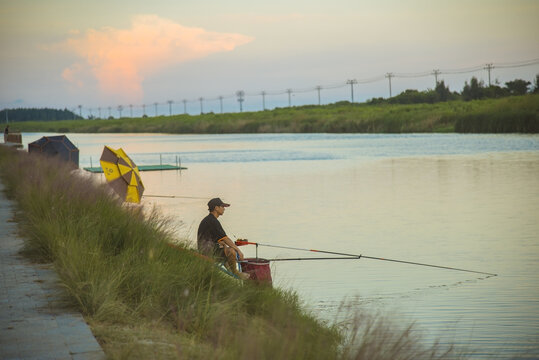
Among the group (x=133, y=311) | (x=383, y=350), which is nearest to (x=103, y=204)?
(x=133, y=311)

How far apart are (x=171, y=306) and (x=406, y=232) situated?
10.3m

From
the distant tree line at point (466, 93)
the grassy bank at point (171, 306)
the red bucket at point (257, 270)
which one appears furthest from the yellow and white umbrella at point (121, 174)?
the distant tree line at point (466, 93)

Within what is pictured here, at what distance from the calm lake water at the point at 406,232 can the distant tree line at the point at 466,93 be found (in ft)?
277

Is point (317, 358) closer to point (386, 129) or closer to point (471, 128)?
point (471, 128)

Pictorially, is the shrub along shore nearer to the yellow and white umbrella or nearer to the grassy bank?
the yellow and white umbrella

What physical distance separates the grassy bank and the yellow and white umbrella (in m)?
7.11

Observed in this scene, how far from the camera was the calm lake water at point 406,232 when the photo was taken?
9.16 m

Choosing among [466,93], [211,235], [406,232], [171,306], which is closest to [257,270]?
[211,235]

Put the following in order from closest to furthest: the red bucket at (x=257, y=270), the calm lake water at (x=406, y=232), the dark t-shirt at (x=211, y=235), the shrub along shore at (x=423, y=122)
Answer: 1. the red bucket at (x=257, y=270)
2. the calm lake water at (x=406, y=232)
3. the dark t-shirt at (x=211, y=235)
4. the shrub along shore at (x=423, y=122)

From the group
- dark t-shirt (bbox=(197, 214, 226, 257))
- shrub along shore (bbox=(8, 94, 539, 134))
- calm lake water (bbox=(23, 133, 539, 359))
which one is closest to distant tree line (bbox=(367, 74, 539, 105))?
shrub along shore (bbox=(8, 94, 539, 134))

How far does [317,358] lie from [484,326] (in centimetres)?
451

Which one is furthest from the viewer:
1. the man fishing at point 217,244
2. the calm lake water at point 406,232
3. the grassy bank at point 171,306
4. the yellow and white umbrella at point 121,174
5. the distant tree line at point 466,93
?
A: the distant tree line at point 466,93

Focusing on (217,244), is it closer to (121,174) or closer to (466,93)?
(121,174)

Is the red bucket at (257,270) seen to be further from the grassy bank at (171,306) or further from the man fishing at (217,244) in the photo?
the grassy bank at (171,306)
